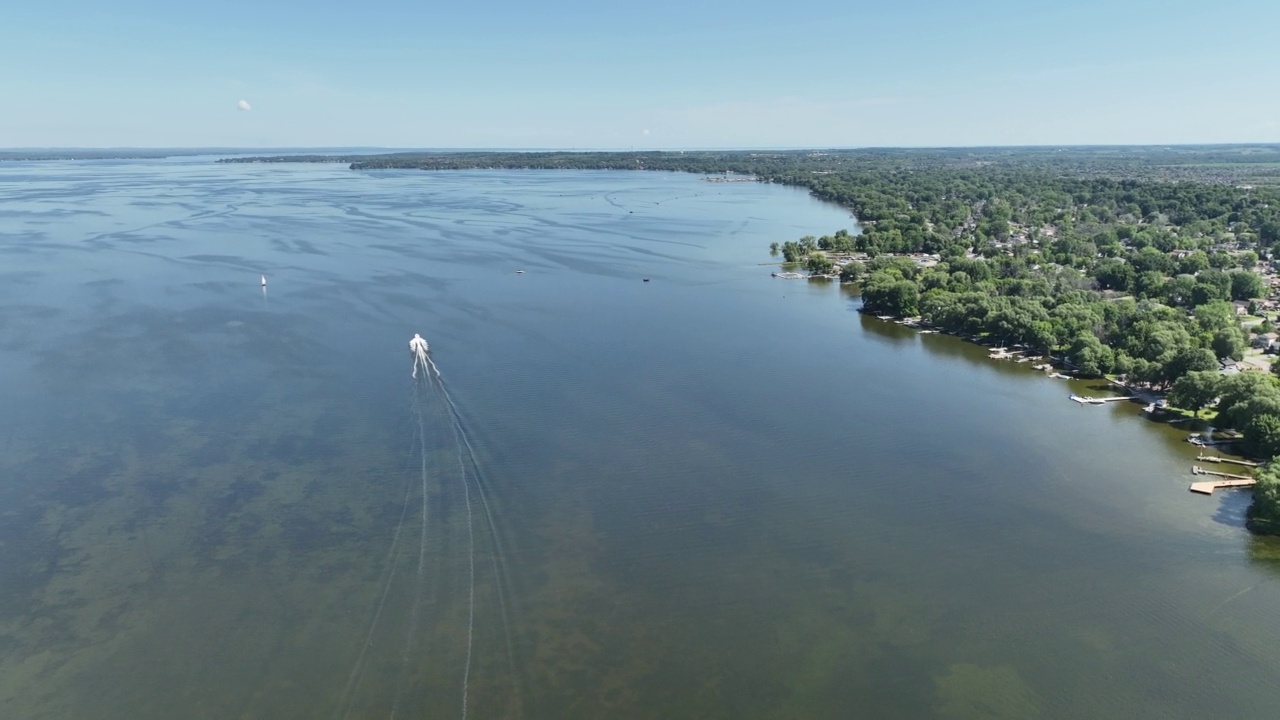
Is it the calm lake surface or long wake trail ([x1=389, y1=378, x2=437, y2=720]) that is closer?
long wake trail ([x1=389, y1=378, x2=437, y2=720])

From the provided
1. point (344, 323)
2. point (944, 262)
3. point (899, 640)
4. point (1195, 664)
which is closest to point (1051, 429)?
point (1195, 664)

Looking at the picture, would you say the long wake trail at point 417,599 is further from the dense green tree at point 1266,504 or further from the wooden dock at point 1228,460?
the wooden dock at point 1228,460

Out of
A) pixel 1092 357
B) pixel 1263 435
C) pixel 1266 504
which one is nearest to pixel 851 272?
pixel 1092 357

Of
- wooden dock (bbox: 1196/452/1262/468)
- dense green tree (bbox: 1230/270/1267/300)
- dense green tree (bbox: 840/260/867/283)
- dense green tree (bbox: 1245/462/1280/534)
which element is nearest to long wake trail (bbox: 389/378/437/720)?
dense green tree (bbox: 1245/462/1280/534)

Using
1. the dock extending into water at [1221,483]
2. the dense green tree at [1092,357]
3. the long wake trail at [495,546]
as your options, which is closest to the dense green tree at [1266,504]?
the dock extending into water at [1221,483]

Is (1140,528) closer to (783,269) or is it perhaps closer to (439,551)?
(439,551)

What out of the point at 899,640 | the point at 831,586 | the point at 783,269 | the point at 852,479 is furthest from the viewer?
the point at 783,269

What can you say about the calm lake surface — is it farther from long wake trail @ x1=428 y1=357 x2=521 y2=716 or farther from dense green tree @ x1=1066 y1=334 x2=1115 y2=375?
dense green tree @ x1=1066 y1=334 x2=1115 y2=375
